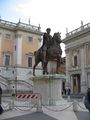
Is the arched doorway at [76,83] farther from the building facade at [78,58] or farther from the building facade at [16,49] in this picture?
the building facade at [16,49]

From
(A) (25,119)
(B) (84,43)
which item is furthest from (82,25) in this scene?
(A) (25,119)

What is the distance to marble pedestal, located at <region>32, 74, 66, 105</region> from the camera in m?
14.8

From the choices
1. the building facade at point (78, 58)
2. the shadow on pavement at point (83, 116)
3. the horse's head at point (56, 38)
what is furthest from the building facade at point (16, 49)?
the shadow on pavement at point (83, 116)

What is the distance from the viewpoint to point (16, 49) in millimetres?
43344

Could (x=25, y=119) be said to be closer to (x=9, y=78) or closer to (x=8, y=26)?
(x=9, y=78)

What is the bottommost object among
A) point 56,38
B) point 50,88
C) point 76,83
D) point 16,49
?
point 76,83

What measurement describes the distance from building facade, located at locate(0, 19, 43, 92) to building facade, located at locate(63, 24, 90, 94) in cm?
723

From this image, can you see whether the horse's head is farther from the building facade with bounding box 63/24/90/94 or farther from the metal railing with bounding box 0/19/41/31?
the metal railing with bounding box 0/19/41/31

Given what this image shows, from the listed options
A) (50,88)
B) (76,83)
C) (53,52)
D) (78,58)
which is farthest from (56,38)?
(76,83)

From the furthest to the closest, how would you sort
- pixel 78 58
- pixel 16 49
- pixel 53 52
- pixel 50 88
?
pixel 16 49
pixel 78 58
pixel 53 52
pixel 50 88

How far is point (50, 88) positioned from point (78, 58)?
25.9 m

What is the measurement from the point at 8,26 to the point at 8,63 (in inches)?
286

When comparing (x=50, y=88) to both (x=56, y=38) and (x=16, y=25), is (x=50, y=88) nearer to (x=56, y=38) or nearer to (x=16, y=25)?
(x=56, y=38)

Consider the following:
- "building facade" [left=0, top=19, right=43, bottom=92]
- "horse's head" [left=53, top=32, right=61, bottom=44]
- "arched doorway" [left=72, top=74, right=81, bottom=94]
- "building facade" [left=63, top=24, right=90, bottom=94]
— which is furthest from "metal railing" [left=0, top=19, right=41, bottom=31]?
"horse's head" [left=53, top=32, right=61, bottom=44]
